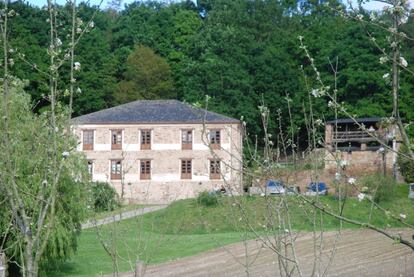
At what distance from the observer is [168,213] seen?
38125mm

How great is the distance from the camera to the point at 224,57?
62562mm

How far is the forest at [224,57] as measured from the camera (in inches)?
2209

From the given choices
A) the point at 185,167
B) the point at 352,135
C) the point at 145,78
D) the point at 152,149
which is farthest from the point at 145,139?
the point at 145,78

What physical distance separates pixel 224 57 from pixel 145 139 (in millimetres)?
15713

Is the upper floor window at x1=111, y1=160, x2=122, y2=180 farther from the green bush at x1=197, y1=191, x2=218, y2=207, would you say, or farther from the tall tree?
the tall tree

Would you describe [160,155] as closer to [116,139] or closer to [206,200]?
[116,139]

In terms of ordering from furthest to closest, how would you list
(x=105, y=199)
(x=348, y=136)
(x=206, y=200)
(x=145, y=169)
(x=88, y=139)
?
(x=88, y=139), (x=145, y=169), (x=348, y=136), (x=206, y=200), (x=105, y=199)

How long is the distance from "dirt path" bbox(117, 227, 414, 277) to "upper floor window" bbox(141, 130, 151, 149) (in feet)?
73.4

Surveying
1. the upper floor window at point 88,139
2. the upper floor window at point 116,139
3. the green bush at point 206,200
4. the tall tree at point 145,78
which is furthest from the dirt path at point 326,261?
the tall tree at point 145,78

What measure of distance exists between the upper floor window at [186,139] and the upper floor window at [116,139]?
426cm

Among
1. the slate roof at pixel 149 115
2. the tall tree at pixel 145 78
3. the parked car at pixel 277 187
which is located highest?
the tall tree at pixel 145 78

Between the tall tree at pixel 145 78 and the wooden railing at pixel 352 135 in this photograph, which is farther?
the tall tree at pixel 145 78

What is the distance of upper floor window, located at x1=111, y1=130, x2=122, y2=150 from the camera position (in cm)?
4975

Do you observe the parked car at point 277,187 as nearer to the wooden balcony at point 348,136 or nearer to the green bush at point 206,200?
the wooden balcony at point 348,136
